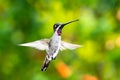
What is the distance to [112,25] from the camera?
3.28m

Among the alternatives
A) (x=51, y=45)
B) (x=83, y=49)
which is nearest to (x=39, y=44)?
(x=51, y=45)

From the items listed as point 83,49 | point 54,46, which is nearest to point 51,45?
point 54,46

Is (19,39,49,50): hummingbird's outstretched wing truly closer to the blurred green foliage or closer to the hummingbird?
the hummingbird

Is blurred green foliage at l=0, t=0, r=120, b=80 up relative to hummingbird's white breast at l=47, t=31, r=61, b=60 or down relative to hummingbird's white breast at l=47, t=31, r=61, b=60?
down

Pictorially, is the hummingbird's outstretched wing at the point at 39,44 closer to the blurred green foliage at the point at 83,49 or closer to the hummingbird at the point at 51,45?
the hummingbird at the point at 51,45

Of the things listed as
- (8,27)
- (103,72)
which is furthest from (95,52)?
(8,27)

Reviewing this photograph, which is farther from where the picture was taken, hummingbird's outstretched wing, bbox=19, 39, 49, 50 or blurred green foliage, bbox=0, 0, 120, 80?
blurred green foliage, bbox=0, 0, 120, 80

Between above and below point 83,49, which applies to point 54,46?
above

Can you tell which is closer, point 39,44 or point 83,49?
point 39,44

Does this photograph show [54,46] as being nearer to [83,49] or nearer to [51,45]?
[51,45]

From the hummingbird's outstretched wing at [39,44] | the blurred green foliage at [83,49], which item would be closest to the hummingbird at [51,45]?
the hummingbird's outstretched wing at [39,44]

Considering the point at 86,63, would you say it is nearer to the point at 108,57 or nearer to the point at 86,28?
the point at 108,57

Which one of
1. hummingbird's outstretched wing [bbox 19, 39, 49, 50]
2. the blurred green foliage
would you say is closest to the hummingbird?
hummingbird's outstretched wing [bbox 19, 39, 49, 50]

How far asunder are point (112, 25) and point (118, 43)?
15cm
